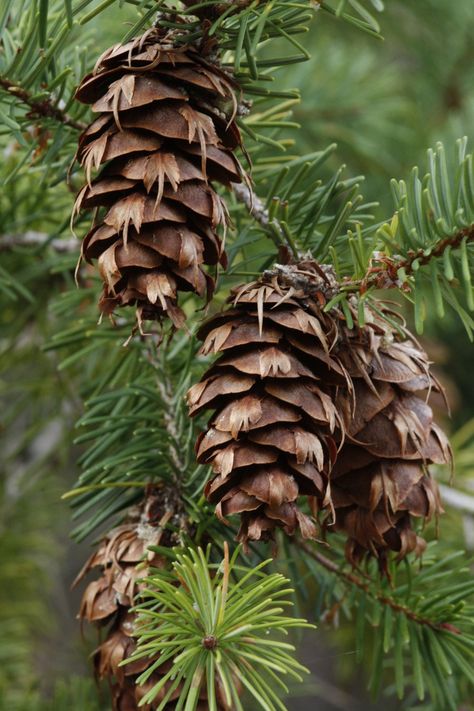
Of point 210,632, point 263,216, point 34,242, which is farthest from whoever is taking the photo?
point 34,242

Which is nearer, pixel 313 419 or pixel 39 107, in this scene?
pixel 313 419

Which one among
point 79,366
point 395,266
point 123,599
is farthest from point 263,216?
point 79,366

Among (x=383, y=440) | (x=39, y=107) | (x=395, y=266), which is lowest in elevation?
(x=383, y=440)

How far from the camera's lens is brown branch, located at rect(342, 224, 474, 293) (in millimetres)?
477

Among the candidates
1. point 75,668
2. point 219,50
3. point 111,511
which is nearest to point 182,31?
point 219,50

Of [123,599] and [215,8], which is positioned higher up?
[215,8]

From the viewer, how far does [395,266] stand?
1.59 ft

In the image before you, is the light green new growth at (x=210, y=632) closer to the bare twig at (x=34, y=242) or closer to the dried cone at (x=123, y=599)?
the dried cone at (x=123, y=599)

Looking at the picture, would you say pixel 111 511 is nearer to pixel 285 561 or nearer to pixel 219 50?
pixel 285 561

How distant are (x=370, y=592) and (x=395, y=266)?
283 millimetres

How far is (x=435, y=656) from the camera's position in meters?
0.59

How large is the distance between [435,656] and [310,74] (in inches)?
37.6

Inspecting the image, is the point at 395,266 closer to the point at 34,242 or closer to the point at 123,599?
the point at 123,599

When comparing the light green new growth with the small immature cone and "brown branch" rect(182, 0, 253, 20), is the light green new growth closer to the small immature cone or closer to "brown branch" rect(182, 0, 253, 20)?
the small immature cone
